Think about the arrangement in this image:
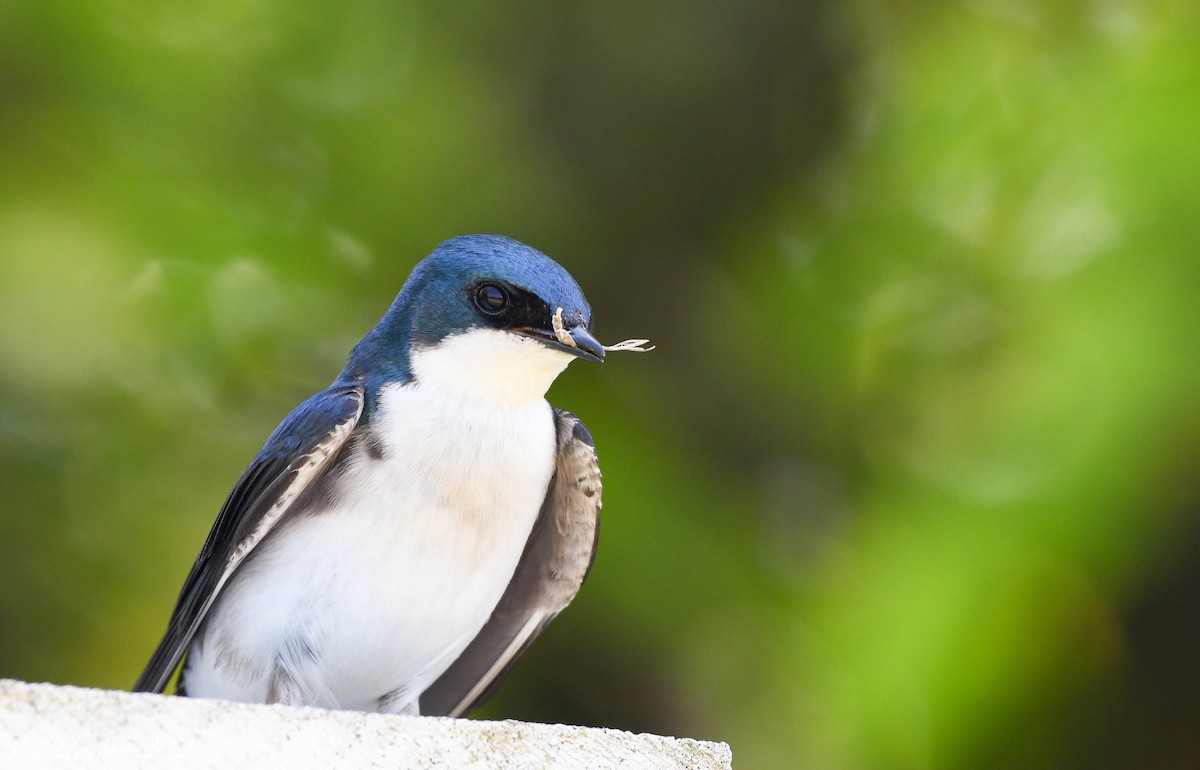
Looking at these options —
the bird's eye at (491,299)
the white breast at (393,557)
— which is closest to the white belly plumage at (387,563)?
the white breast at (393,557)

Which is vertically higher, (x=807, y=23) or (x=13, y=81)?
(x=807, y=23)

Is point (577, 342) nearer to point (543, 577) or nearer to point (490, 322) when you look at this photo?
point (490, 322)

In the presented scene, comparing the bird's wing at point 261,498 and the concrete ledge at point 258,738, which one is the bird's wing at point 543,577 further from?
the concrete ledge at point 258,738

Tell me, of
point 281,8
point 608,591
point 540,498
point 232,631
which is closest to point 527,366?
point 540,498

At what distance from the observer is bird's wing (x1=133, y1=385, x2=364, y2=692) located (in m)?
1.55

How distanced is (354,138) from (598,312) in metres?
0.62

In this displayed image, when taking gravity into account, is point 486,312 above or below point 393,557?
above

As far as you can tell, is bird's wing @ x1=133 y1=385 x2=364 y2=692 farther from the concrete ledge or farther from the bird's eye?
the concrete ledge

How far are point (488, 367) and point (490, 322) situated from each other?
6 centimetres

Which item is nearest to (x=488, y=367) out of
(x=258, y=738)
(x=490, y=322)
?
(x=490, y=322)

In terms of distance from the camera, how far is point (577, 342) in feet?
4.89

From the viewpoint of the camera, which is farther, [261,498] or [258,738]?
[261,498]

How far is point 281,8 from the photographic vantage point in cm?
282

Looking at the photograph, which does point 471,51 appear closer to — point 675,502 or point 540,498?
point 675,502
